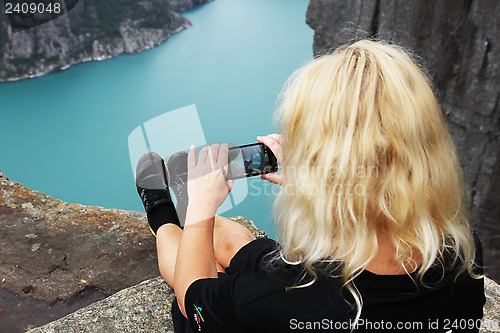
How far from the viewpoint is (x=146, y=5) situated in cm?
1243

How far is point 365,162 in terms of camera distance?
635 mm

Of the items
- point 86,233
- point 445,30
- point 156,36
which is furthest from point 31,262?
point 156,36

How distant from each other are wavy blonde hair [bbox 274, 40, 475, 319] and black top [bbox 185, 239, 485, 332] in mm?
27

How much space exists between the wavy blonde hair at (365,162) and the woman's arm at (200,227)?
0.65 feet

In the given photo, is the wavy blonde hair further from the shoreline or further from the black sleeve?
the shoreline

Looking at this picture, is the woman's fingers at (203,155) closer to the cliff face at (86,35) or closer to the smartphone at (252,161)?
the smartphone at (252,161)

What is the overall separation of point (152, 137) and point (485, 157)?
139 inches

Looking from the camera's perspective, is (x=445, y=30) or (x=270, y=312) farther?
(x=445, y=30)

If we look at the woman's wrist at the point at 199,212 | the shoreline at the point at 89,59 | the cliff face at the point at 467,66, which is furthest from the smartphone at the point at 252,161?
the shoreline at the point at 89,59

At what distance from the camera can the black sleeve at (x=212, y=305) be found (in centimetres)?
70

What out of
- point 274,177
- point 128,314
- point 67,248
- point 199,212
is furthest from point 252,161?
point 67,248

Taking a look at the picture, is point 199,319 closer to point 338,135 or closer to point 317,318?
point 317,318

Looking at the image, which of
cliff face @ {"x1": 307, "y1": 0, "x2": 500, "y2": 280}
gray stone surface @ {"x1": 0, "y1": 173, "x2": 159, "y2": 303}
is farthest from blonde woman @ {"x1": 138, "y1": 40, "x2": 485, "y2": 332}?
cliff face @ {"x1": 307, "y1": 0, "x2": 500, "y2": 280}

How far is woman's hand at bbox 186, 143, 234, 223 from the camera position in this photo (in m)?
0.86
